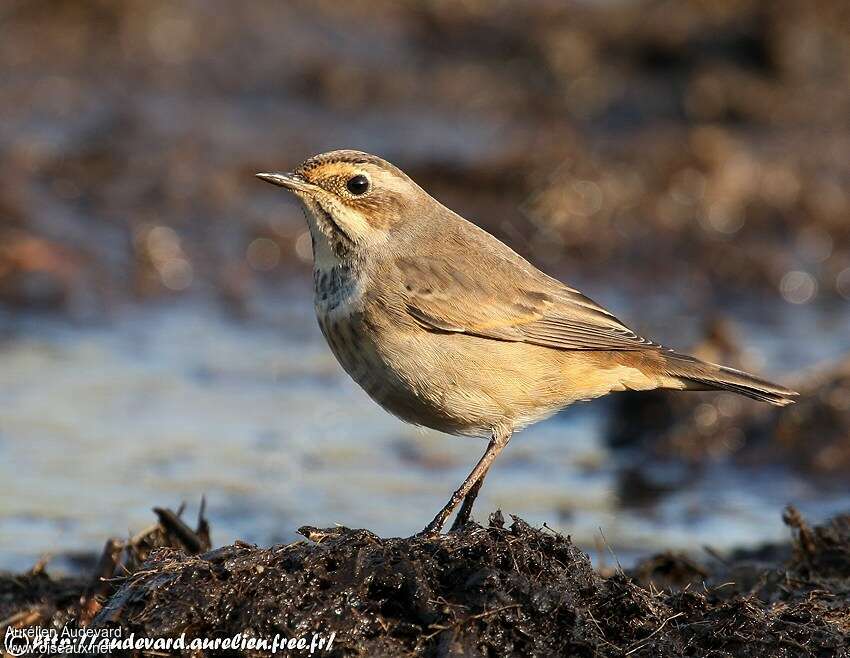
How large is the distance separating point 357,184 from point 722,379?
2.15 meters

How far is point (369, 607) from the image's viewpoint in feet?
18.4

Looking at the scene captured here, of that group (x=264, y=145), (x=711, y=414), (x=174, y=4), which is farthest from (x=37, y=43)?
(x=711, y=414)

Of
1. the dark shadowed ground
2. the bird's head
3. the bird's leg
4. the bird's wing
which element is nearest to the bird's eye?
the bird's head

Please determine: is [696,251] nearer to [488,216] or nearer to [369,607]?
[488,216]

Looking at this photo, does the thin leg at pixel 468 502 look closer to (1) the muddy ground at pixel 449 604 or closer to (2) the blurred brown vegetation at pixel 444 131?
(1) the muddy ground at pixel 449 604

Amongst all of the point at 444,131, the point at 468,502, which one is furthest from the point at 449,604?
the point at 444,131

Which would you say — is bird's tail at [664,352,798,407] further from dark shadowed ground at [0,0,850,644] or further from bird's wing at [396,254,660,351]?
dark shadowed ground at [0,0,850,644]

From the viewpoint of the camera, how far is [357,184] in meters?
7.52

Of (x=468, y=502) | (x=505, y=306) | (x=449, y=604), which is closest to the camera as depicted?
(x=449, y=604)

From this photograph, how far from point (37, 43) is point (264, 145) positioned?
287 cm

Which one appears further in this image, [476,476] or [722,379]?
[722,379]

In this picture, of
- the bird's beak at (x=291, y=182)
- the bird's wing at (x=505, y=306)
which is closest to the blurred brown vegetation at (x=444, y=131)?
the bird's wing at (x=505, y=306)

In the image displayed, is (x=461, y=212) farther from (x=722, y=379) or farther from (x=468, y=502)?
(x=468, y=502)

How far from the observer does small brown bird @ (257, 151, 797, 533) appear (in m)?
7.12
